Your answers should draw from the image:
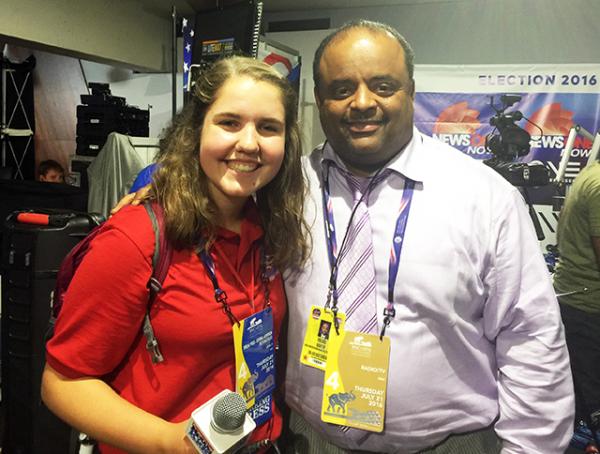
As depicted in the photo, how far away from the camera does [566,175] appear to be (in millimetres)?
3455

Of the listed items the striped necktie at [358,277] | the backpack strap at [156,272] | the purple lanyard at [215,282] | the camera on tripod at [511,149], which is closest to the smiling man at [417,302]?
the striped necktie at [358,277]

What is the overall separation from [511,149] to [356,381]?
9.75 feet

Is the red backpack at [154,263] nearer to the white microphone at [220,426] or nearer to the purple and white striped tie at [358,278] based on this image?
the white microphone at [220,426]

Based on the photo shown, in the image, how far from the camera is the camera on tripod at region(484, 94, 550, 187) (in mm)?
3441

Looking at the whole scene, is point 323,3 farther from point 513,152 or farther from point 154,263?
point 154,263

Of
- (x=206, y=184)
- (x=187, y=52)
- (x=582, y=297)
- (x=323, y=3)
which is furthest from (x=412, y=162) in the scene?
(x=323, y=3)

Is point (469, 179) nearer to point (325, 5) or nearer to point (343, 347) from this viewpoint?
point (343, 347)

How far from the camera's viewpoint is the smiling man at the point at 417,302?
3.93ft

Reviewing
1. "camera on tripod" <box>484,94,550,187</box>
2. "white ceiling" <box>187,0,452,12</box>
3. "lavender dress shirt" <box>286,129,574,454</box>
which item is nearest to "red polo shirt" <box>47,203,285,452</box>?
"lavender dress shirt" <box>286,129,574,454</box>

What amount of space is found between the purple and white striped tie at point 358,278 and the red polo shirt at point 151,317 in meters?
0.24

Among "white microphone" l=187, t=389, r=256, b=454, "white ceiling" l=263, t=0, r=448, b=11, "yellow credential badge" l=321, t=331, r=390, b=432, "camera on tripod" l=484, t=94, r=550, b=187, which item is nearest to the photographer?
"white microphone" l=187, t=389, r=256, b=454

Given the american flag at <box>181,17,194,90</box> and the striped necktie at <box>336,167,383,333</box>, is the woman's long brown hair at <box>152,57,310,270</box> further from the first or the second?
the american flag at <box>181,17,194,90</box>

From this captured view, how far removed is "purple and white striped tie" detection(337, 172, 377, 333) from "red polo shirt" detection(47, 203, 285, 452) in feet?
0.78

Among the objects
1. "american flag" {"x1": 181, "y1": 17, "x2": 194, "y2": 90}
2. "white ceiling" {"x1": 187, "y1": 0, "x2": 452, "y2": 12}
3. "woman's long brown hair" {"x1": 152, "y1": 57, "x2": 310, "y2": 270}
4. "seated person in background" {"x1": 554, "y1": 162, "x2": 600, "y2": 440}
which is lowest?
"seated person in background" {"x1": 554, "y1": 162, "x2": 600, "y2": 440}
